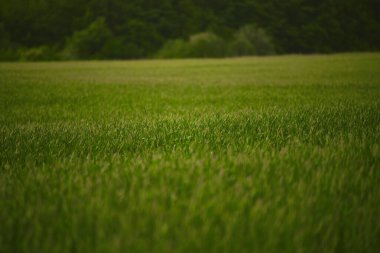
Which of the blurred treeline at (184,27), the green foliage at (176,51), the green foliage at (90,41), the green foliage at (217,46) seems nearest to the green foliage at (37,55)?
the blurred treeline at (184,27)

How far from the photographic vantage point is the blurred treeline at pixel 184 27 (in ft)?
222

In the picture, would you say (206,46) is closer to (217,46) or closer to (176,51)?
(217,46)

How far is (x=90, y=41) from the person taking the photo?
67.6 metres

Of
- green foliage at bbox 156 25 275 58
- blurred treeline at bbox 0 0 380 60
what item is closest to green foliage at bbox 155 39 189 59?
green foliage at bbox 156 25 275 58

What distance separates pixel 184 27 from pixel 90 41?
2217cm

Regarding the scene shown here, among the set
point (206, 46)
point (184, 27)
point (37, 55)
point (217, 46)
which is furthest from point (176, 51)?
point (37, 55)

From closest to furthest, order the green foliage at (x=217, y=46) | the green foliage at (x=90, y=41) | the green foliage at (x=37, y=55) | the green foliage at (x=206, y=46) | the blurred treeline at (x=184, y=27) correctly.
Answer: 1. the green foliage at (x=37, y=55)
2. the green foliage at (x=206, y=46)
3. the green foliage at (x=217, y=46)
4. the green foliage at (x=90, y=41)
5. the blurred treeline at (x=184, y=27)

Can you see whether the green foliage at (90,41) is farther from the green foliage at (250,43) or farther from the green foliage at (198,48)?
the green foliage at (250,43)

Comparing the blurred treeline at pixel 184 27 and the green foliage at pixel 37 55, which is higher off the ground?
the blurred treeline at pixel 184 27

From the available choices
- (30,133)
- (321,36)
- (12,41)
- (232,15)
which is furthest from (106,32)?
(30,133)

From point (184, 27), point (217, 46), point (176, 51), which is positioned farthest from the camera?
point (184, 27)

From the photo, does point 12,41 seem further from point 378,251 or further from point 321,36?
point 378,251

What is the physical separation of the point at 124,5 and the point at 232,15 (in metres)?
24.7

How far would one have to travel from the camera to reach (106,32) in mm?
68750
